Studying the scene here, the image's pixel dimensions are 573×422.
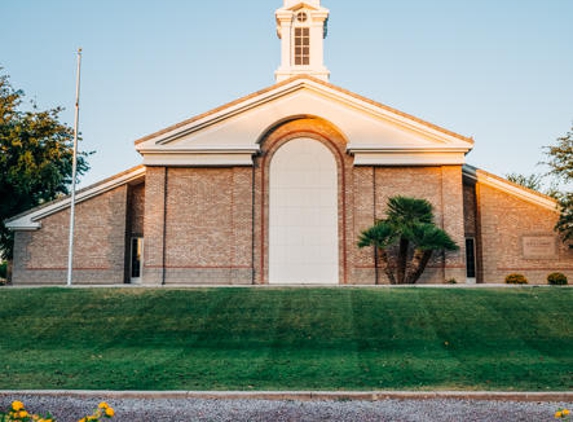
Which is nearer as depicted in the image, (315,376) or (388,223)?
(315,376)

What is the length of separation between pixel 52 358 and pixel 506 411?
9.62 meters

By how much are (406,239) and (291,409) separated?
681 inches

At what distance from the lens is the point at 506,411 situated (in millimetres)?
8812

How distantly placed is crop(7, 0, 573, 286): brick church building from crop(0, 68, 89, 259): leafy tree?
12.6 ft

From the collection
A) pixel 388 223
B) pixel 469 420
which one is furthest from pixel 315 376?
pixel 388 223

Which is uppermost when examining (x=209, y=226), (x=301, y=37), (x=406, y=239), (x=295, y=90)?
(x=301, y=37)

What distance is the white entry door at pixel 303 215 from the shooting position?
26766 mm

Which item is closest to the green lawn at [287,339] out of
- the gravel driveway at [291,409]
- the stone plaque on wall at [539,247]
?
the gravel driveway at [291,409]

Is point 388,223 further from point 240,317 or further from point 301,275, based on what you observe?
point 240,317

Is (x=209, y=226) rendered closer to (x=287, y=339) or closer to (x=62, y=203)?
(x=62, y=203)

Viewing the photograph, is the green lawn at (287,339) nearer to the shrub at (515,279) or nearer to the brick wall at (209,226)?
the shrub at (515,279)

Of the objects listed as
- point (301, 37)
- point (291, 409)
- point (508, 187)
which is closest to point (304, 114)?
point (301, 37)

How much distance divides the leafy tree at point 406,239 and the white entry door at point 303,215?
2017mm

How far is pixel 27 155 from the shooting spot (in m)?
30.7
